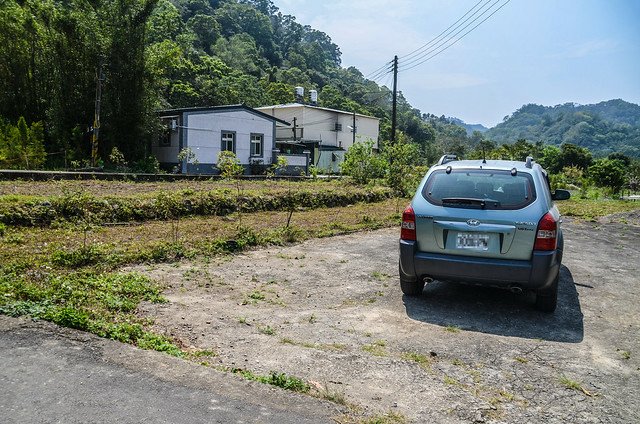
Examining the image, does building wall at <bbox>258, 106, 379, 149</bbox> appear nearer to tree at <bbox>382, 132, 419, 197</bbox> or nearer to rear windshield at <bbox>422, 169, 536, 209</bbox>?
tree at <bbox>382, 132, 419, 197</bbox>

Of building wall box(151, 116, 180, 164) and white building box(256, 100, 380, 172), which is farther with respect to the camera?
white building box(256, 100, 380, 172)

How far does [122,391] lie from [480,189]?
4.02 m

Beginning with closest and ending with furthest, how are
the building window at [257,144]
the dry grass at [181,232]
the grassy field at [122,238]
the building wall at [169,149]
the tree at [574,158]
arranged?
the grassy field at [122,238] → the dry grass at [181,232] → the building wall at [169,149] → the building window at [257,144] → the tree at [574,158]

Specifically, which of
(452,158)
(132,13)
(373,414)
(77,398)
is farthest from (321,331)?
(132,13)

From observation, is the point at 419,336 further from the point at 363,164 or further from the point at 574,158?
the point at 574,158

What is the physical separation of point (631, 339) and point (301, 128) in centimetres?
4386

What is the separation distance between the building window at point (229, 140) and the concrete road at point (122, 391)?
27.5 meters

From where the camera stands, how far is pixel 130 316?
4.38 m

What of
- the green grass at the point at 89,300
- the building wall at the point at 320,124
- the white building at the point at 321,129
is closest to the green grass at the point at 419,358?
the green grass at the point at 89,300

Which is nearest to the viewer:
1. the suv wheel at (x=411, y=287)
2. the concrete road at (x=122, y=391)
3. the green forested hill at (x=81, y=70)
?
the concrete road at (x=122, y=391)

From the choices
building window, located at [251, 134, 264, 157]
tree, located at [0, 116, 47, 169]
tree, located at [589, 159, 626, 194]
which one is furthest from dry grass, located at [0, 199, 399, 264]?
tree, located at [589, 159, 626, 194]

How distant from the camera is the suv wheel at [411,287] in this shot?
5564 millimetres

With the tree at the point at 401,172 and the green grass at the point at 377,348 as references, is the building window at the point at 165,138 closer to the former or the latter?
the tree at the point at 401,172

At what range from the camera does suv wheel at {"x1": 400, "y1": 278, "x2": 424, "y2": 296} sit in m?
5.56
